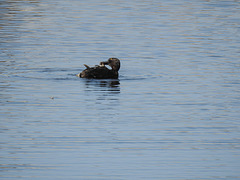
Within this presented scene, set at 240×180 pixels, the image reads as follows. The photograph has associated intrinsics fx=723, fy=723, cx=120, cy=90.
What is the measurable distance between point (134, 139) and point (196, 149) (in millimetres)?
1127

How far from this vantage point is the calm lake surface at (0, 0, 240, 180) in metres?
10.8

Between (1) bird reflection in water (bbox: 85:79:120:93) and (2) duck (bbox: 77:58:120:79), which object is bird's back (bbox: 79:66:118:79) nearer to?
(2) duck (bbox: 77:58:120:79)

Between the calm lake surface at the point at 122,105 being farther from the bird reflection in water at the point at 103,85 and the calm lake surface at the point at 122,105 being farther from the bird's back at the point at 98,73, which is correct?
the bird's back at the point at 98,73

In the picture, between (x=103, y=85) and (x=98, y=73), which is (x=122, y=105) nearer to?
(x=103, y=85)

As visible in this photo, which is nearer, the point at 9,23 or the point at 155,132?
the point at 155,132

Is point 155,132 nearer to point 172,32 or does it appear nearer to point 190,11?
point 172,32

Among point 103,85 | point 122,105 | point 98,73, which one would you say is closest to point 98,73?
point 98,73

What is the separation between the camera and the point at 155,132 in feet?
41.7

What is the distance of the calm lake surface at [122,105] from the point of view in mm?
10844

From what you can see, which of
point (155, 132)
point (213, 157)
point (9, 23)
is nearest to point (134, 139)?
point (155, 132)

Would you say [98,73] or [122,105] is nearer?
[122,105]

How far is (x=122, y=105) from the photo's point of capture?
15156mm

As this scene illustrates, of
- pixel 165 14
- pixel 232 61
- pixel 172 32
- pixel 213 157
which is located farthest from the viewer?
pixel 165 14

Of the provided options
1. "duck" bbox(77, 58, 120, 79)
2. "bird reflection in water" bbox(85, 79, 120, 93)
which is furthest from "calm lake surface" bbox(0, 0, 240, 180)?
"duck" bbox(77, 58, 120, 79)
